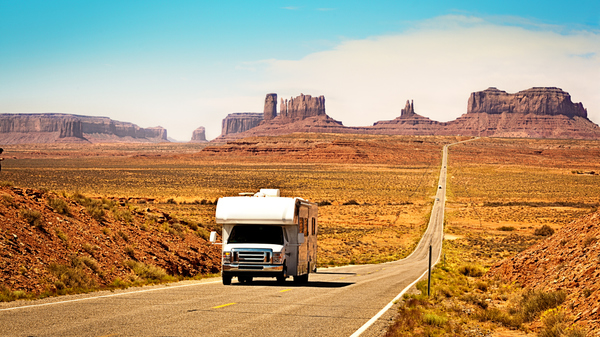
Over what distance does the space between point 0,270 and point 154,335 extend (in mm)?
6600

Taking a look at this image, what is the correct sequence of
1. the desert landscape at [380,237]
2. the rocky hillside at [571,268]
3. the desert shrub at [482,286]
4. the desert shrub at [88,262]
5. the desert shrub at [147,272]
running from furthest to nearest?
the desert shrub at [482,286] < the desert shrub at [147,272] < the desert shrub at [88,262] < the desert landscape at [380,237] < the rocky hillside at [571,268]

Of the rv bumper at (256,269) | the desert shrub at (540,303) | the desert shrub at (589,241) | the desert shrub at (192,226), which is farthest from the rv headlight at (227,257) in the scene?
the desert shrub at (192,226)

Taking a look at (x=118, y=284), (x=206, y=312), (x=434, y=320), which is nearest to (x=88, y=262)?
(x=118, y=284)

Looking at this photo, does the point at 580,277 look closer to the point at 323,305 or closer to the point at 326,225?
the point at 323,305

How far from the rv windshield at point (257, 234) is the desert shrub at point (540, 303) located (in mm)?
6856

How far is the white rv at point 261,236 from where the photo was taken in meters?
17.0

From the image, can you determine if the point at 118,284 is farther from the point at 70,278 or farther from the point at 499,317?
the point at 499,317

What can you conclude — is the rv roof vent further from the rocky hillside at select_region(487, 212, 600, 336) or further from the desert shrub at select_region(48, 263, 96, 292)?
the rocky hillside at select_region(487, 212, 600, 336)

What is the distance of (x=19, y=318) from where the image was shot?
10.5 m

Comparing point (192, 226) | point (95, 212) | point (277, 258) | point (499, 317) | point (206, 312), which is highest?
point (95, 212)

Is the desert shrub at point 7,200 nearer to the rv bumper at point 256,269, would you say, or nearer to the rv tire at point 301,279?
the rv bumper at point 256,269

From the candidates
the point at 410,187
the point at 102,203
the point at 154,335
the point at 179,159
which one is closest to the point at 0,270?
the point at 154,335

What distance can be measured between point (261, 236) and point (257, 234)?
153mm

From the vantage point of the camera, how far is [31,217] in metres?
17.4
